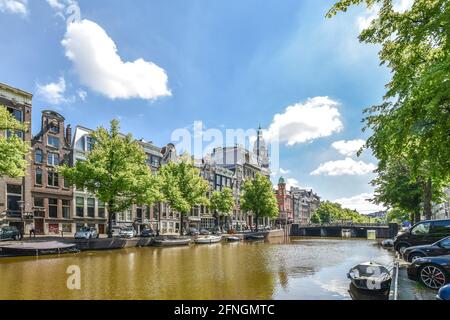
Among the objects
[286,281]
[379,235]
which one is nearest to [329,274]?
[286,281]

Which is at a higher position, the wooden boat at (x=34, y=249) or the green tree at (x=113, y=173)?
the green tree at (x=113, y=173)

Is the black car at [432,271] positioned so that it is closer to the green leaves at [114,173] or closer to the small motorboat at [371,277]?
the small motorboat at [371,277]

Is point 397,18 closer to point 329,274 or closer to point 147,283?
point 329,274

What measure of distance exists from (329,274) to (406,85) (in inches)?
597

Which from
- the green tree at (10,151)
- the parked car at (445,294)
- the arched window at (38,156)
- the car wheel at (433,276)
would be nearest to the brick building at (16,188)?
the arched window at (38,156)

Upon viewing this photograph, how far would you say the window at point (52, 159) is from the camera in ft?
175

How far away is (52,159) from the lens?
53.8 meters

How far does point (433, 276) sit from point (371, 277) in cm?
391

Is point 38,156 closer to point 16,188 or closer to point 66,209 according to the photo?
point 16,188

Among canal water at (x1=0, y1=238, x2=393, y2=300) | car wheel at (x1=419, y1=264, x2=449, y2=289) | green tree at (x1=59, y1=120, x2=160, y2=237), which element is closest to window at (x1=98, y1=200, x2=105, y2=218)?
green tree at (x1=59, y1=120, x2=160, y2=237)

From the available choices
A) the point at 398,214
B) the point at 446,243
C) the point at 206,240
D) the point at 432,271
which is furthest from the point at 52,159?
the point at 398,214

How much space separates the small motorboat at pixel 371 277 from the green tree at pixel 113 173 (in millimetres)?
30045

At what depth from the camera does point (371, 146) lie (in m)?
15.6

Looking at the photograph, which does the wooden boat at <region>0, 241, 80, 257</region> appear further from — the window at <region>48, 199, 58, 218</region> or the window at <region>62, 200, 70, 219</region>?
the window at <region>62, 200, 70, 219</region>
